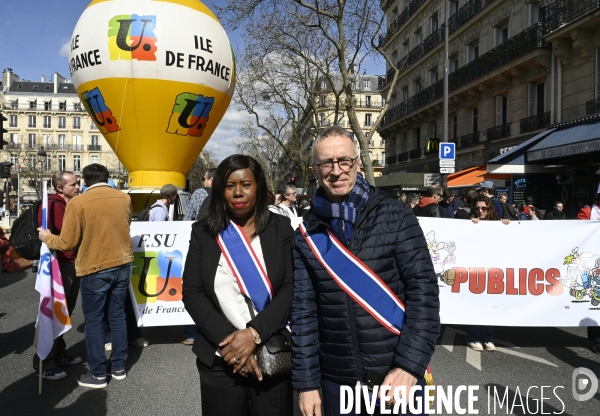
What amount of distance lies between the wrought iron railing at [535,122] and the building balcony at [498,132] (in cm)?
111

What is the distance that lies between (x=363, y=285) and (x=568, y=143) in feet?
44.0

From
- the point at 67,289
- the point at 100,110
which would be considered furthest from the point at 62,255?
the point at 100,110

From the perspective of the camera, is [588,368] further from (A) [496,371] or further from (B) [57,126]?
(B) [57,126]

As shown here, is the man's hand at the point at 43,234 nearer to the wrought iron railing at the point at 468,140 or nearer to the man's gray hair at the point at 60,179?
the man's gray hair at the point at 60,179

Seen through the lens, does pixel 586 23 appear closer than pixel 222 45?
No

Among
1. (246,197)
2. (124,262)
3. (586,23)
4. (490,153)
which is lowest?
(124,262)

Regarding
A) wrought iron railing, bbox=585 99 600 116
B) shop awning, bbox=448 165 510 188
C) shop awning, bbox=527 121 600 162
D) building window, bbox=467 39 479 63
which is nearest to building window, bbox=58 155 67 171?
building window, bbox=467 39 479 63

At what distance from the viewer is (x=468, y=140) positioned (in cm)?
2367

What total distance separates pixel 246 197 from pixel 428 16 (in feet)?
95.8

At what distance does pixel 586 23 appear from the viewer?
14.7 m

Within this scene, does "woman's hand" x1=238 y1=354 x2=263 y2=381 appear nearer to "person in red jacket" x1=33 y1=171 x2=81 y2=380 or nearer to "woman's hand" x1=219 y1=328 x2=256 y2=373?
"woman's hand" x1=219 y1=328 x2=256 y2=373

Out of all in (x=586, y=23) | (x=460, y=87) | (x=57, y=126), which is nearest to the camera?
(x=586, y=23)

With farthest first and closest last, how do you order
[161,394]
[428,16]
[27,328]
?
[428,16]
[27,328]
[161,394]

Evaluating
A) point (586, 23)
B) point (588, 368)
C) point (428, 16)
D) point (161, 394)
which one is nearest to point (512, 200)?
point (586, 23)
